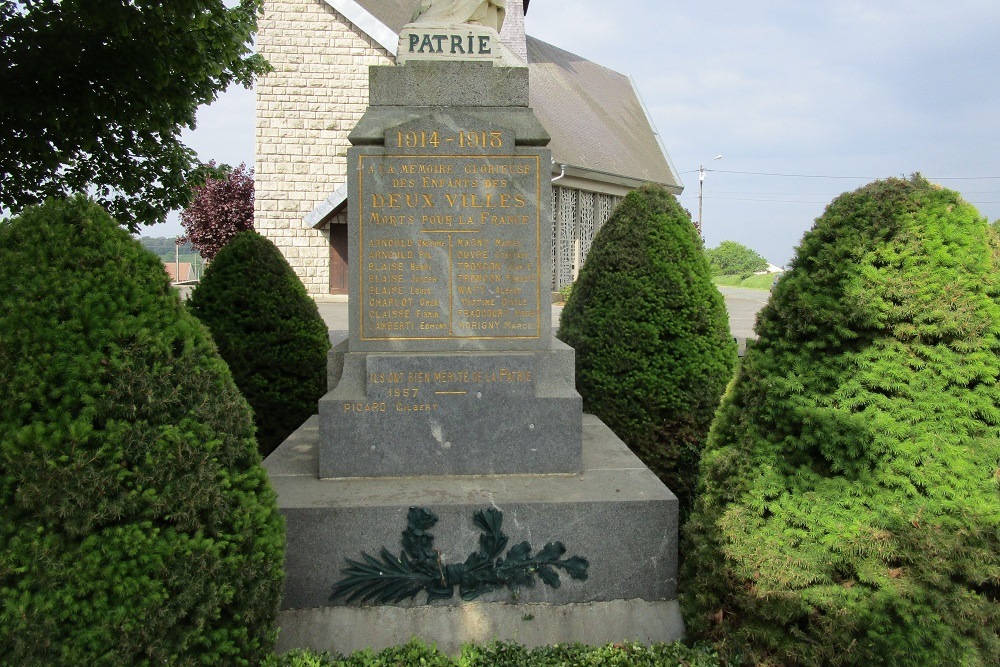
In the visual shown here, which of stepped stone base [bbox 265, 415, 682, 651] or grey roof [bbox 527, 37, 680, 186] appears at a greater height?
grey roof [bbox 527, 37, 680, 186]

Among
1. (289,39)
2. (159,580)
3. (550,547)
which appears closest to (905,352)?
(550,547)

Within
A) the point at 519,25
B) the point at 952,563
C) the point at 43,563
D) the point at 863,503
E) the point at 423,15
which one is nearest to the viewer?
the point at 43,563

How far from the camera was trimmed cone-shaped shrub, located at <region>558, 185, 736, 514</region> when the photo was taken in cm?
657

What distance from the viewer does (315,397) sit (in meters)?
6.83

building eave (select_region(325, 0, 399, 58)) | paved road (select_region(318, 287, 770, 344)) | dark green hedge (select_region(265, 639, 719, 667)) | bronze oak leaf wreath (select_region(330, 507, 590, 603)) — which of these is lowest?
dark green hedge (select_region(265, 639, 719, 667))

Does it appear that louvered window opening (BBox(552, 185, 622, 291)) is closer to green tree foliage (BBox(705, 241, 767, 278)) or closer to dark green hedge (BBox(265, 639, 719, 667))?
dark green hedge (BBox(265, 639, 719, 667))

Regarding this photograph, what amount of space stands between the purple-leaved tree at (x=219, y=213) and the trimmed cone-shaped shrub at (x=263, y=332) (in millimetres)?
25676

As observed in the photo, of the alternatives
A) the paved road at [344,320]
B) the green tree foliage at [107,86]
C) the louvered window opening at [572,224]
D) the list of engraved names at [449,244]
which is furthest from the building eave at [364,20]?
the list of engraved names at [449,244]

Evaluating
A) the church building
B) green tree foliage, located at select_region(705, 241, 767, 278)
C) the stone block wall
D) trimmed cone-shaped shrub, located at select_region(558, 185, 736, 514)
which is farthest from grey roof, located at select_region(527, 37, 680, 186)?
green tree foliage, located at select_region(705, 241, 767, 278)

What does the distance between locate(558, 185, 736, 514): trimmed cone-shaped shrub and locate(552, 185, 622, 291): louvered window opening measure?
19.6 metres

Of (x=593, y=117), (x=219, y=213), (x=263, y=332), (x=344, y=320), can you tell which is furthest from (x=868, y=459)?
(x=219, y=213)

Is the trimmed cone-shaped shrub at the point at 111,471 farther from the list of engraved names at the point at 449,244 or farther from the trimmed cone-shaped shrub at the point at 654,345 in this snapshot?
the trimmed cone-shaped shrub at the point at 654,345

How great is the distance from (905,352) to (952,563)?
0.87 metres

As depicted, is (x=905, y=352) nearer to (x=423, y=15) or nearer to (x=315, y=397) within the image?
(x=423, y=15)
